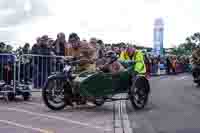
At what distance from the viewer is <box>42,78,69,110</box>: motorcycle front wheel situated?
32.9 feet

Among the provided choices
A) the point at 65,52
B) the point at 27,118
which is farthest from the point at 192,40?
the point at 27,118

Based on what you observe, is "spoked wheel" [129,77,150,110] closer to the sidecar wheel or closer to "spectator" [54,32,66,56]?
the sidecar wheel

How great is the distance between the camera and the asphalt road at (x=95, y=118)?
7902mm

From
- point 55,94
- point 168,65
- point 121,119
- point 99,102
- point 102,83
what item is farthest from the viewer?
point 168,65

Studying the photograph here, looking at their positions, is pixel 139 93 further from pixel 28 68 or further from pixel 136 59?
pixel 28 68

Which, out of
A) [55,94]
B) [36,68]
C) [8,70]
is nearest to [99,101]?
[55,94]

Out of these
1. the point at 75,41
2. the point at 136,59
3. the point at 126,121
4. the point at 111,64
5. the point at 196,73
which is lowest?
the point at 126,121

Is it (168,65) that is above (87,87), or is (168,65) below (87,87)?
below

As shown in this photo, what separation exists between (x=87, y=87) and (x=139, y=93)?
1449mm

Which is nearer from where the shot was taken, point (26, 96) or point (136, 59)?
point (136, 59)

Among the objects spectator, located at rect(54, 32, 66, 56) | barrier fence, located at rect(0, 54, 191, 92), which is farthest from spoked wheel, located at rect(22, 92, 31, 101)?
spectator, located at rect(54, 32, 66, 56)

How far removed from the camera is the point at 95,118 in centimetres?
925

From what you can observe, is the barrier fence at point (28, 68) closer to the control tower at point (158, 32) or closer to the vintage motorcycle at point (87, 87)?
the vintage motorcycle at point (87, 87)

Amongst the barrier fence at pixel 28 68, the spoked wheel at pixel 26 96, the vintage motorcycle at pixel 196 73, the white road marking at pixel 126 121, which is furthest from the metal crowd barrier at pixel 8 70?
the vintage motorcycle at pixel 196 73
